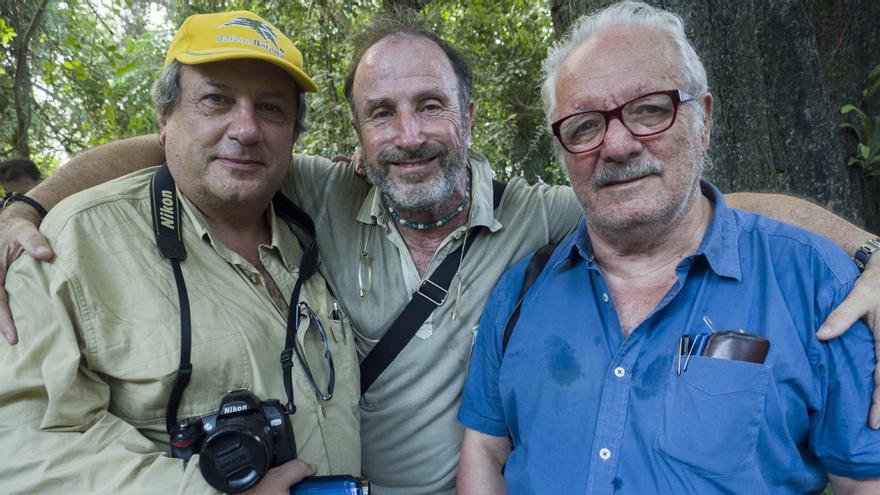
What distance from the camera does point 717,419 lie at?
168 centimetres

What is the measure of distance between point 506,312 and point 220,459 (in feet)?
3.53

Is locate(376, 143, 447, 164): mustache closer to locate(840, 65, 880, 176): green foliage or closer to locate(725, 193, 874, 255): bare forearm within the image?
locate(725, 193, 874, 255): bare forearm

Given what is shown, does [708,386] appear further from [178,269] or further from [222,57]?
[222,57]

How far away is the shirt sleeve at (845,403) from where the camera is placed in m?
1.63

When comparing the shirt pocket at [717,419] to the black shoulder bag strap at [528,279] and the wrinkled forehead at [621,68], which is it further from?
the wrinkled forehead at [621,68]

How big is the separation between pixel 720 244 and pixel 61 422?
203 cm

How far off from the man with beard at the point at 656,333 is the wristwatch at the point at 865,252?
0.18 ft

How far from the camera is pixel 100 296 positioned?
6.11ft

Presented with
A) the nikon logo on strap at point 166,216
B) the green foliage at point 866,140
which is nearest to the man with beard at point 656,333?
the nikon logo on strap at point 166,216

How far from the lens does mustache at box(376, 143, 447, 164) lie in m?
2.57

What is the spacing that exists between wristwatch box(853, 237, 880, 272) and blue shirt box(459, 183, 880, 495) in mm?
51

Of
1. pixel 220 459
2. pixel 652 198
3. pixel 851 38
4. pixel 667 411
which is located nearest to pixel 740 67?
pixel 652 198

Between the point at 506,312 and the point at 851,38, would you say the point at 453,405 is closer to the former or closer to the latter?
the point at 506,312

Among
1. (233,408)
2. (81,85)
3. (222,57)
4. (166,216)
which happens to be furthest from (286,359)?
(81,85)
